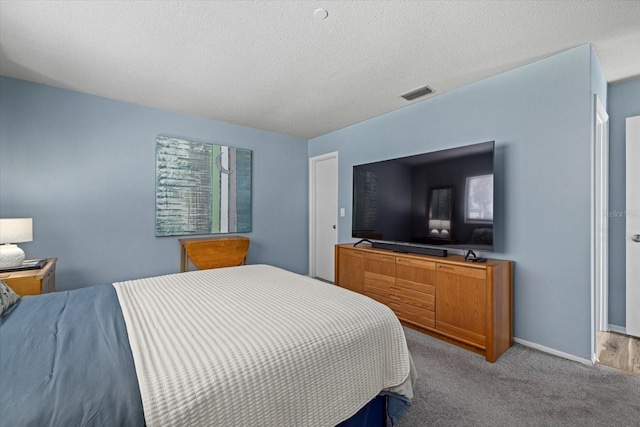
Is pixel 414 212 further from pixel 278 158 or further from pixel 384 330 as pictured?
pixel 278 158

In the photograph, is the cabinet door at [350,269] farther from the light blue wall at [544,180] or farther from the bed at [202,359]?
the bed at [202,359]

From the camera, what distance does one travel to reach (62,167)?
2.78 metres

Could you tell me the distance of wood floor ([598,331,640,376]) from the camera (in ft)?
6.54

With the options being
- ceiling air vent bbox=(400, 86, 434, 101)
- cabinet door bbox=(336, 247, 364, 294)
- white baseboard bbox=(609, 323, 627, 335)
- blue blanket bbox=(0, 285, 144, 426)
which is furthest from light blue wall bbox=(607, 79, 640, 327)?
blue blanket bbox=(0, 285, 144, 426)

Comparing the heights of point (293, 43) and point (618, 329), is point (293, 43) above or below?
above

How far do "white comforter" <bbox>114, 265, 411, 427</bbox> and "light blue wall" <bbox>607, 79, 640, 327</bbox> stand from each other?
2.58 m

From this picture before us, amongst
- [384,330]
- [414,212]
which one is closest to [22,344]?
[384,330]

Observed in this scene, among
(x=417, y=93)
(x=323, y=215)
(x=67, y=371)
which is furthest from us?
(x=323, y=215)

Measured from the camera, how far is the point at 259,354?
3.12ft

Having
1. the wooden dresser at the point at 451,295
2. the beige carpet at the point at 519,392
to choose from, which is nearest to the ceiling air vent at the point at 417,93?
the wooden dresser at the point at 451,295

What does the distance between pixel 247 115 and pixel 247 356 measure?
3.17 meters

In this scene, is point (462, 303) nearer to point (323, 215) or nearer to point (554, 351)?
point (554, 351)

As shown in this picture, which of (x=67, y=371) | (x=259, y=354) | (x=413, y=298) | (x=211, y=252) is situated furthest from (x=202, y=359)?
(x=211, y=252)

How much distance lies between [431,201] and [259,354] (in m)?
2.22
